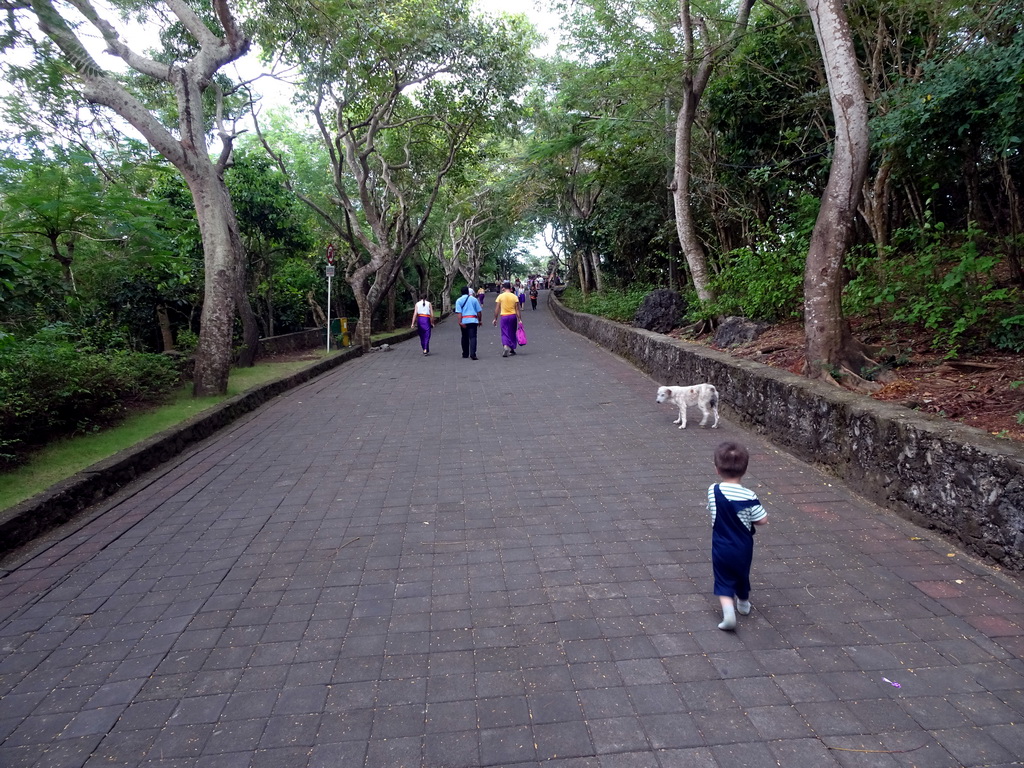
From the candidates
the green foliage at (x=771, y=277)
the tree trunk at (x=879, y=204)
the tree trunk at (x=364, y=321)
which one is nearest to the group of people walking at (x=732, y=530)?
the tree trunk at (x=879, y=204)

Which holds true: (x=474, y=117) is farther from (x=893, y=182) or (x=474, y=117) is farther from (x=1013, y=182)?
(x=1013, y=182)

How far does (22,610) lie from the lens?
3.82 m

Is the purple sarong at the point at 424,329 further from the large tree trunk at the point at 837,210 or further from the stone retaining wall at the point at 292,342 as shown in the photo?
the large tree trunk at the point at 837,210

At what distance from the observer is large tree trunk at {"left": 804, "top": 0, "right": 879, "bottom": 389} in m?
6.29

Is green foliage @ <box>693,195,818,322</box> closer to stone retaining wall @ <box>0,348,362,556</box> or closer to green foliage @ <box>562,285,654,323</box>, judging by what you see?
green foliage @ <box>562,285,654,323</box>

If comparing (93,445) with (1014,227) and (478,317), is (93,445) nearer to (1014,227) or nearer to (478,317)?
(478,317)

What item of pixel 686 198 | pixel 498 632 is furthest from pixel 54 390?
pixel 686 198

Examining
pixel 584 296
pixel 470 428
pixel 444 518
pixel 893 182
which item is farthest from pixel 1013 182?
pixel 584 296

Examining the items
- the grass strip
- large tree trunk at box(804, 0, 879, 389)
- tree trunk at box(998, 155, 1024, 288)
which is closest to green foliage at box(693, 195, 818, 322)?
tree trunk at box(998, 155, 1024, 288)

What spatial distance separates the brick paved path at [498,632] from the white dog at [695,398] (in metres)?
1.45

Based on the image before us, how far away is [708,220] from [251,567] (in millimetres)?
13873

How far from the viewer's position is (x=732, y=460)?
130 inches

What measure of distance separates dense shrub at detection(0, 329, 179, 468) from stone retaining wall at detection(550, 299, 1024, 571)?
23.2ft

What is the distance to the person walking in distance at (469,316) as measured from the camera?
46.9 feet
